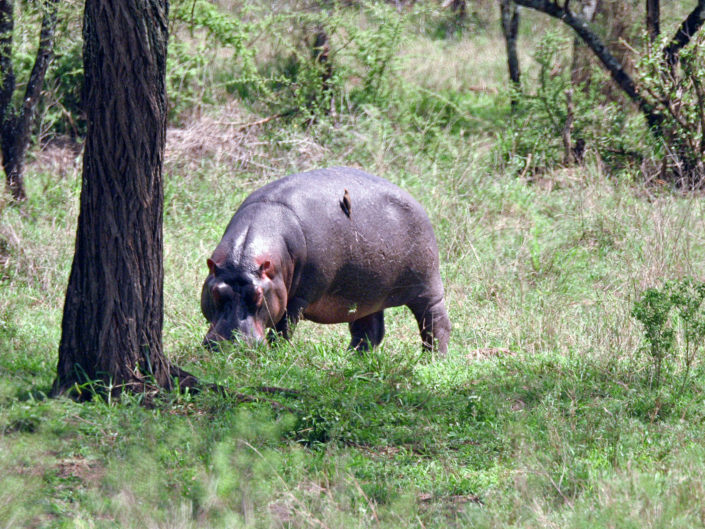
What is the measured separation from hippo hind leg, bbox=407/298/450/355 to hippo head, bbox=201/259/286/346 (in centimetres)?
140

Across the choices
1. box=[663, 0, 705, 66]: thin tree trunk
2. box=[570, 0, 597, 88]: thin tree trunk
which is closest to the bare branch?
box=[663, 0, 705, 66]: thin tree trunk

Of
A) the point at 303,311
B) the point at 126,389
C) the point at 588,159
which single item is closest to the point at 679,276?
the point at 303,311

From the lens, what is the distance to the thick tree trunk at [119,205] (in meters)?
4.45

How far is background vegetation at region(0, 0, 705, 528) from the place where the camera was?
3678 mm

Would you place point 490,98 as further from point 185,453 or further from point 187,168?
point 185,453

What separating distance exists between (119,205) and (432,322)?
293 cm

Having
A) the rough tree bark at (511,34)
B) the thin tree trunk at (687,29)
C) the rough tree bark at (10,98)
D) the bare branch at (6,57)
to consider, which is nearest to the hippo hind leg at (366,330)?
the rough tree bark at (10,98)

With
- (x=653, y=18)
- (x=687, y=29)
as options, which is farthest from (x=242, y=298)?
(x=653, y=18)

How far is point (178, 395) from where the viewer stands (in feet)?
15.3

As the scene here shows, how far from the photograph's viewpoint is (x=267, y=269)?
5594mm

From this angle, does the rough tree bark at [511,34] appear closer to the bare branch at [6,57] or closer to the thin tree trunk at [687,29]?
the thin tree trunk at [687,29]

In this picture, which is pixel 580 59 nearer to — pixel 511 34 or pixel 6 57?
pixel 511 34

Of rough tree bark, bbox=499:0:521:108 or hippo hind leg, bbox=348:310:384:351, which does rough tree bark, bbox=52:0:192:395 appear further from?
rough tree bark, bbox=499:0:521:108

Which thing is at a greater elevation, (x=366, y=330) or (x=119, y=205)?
(x=119, y=205)
